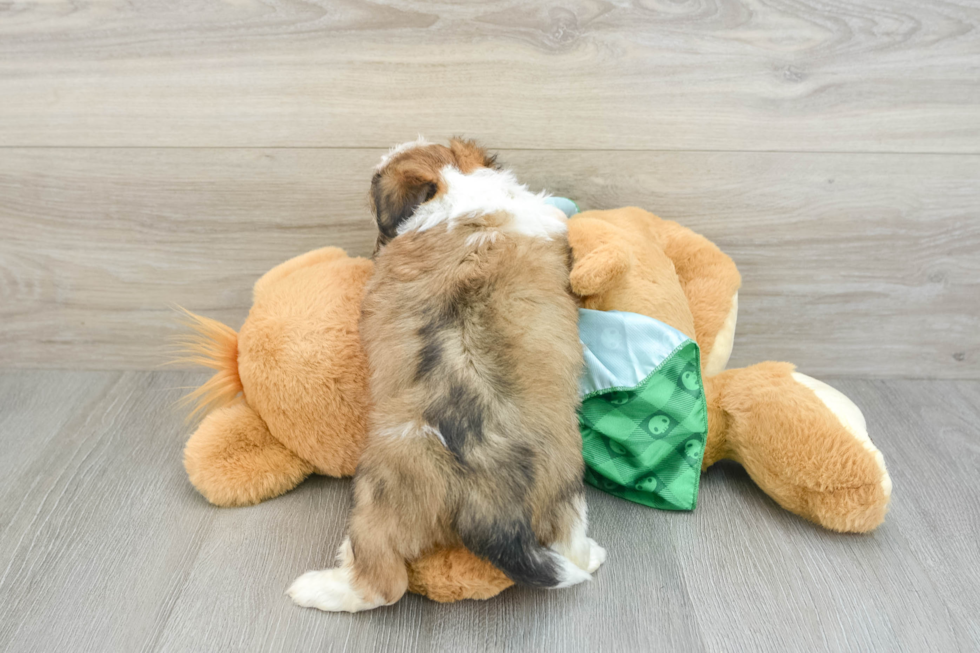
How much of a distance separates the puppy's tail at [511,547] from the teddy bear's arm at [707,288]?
0.40 meters

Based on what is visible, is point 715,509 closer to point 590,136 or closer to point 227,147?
point 590,136

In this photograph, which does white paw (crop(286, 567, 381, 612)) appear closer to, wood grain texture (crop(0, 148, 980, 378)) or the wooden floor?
the wooden floor

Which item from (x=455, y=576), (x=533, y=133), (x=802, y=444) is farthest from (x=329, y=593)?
(x=533, y=133)

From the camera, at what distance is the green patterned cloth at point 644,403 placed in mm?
831

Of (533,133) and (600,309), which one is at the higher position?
(533,133)

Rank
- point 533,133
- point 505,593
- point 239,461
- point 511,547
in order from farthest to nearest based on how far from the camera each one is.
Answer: point 533,133
point 239,461
point 505,593
point 511,547

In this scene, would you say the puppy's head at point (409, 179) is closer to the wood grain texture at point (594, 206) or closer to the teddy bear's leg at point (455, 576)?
the wood grain texture at point (594, 206)

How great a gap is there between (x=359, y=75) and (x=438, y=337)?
1.66 ft

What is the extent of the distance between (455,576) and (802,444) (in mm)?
475

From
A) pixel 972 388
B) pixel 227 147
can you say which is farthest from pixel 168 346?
pixel 972 388

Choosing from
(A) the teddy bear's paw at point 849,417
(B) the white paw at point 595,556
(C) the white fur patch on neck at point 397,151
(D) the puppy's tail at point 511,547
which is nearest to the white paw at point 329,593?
(D) the puppy's tail at point 511,547

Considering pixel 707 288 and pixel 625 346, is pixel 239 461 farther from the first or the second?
pixel 707 288

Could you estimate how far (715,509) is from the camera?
92 centimetres

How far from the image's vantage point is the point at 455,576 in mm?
739
